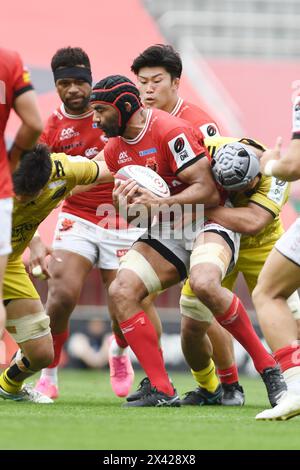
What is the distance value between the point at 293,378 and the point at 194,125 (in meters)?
2.47

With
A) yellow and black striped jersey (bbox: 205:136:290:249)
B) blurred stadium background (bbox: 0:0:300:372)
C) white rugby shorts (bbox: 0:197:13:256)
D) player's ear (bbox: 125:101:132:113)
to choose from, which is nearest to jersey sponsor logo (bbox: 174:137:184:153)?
player's ear (bbox: 125:101:132:113)

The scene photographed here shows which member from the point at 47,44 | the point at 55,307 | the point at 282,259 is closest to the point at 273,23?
the point at 47,44

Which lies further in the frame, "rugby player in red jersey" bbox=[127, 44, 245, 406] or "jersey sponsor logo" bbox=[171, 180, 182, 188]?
"rugby player in red jersey" bbox=[127, 44, 245, 406]

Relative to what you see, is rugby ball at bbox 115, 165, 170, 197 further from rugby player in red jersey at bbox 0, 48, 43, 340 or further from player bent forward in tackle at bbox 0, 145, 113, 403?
rugby player in red jersey at bbox 0, 48, 43, 340

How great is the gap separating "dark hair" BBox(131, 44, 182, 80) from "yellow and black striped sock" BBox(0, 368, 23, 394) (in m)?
2.40

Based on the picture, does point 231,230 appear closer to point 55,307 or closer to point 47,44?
point 55,307

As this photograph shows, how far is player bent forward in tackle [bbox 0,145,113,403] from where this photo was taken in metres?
6.77

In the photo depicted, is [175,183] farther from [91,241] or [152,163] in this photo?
[91,241]

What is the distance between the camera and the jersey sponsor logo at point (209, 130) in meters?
7.55

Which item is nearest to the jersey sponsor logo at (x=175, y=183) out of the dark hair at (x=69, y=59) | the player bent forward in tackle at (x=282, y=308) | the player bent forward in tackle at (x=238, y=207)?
the player bent forward in tackle at (x=238, y=207)

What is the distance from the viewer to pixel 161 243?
683 cm

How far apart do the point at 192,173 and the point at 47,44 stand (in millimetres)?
11370

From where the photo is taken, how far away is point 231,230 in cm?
680

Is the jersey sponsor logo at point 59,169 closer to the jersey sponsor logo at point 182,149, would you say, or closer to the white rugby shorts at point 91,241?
the jersey sponsor logo at point 182,149
